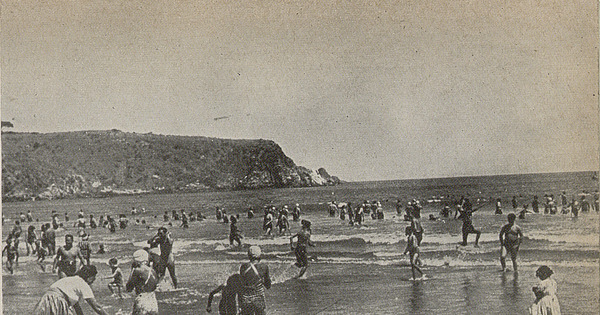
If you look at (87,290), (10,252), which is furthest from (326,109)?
(10,252)

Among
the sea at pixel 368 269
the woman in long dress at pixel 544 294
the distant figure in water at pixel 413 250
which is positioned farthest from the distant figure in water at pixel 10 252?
the woman in long dress at pixel 544 294

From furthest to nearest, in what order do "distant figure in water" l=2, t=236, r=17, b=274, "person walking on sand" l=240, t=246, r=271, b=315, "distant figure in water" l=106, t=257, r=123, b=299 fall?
"distant figure in water" l=106, t=257, r=123, b=299
"distant figure in water" l=2, t=236, r=17, b=274
"person walking on sand" l=240, t=246, r=271, b=315

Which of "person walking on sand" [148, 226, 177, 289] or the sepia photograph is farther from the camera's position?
"person walking on sand" [148, 226, 177, 289]

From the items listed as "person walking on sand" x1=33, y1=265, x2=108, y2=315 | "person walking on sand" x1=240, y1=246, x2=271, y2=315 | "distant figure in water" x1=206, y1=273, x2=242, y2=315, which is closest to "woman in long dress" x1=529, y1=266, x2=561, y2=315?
"person walking on sand" x1=240, y1=246, x2=271, y2=315

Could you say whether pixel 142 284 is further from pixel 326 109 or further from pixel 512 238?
pixel 512 238

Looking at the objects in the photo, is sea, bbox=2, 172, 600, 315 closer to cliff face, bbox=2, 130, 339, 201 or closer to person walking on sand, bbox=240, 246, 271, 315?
cliff face, bbox=2, 130, 339, 201

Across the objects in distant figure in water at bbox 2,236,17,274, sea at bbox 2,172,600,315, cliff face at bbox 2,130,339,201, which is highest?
cliff face at bbox 2,130,339,201
